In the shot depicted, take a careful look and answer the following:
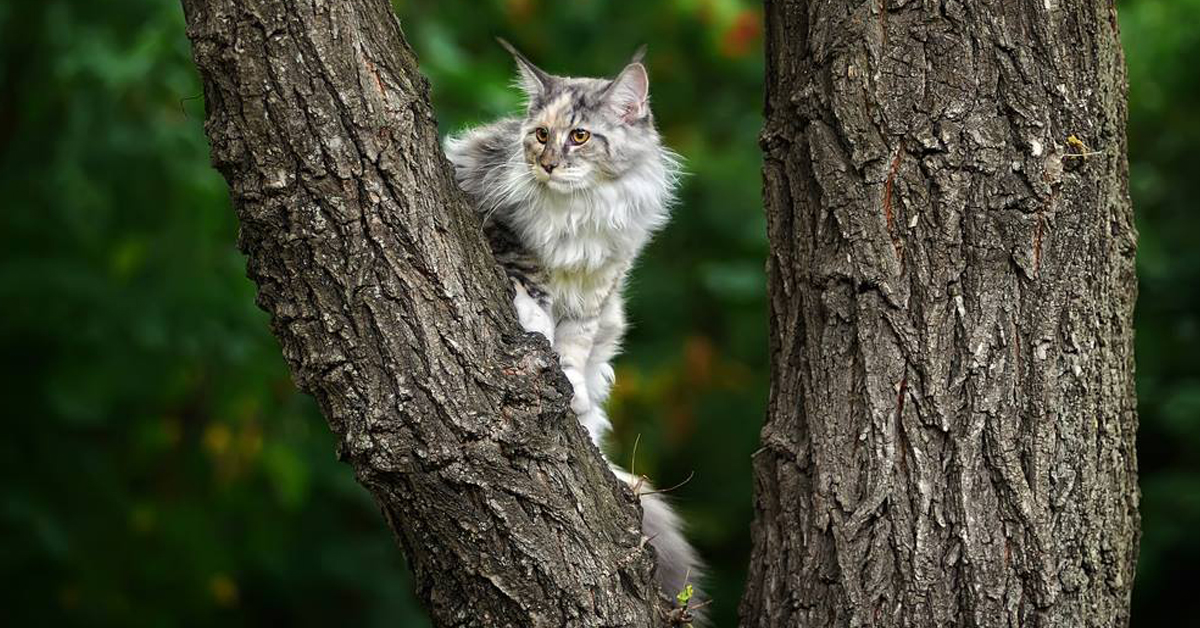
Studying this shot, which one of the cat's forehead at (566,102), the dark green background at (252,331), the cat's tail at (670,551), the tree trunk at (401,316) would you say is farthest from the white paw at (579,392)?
the dark green background at (252,331)

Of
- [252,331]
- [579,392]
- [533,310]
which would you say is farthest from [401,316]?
[252,331]

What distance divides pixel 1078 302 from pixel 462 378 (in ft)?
4.27

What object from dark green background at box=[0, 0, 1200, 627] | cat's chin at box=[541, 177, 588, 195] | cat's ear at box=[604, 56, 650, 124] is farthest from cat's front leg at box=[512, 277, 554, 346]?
dark green background at box=[0, 0, 1200, 627]

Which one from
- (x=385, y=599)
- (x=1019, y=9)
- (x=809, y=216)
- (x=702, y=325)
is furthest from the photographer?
(x=702, y=325)

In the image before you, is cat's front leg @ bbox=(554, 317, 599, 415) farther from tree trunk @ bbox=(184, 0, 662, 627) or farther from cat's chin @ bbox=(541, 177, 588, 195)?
tree trunk @ bbox=(184, 0, 662, 627)

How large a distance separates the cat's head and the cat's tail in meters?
0.93

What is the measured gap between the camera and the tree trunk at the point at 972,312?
2.68 metres

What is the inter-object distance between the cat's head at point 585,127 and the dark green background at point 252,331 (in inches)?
39.4

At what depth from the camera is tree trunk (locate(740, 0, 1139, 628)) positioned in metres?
2.68

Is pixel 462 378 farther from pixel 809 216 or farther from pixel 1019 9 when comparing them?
pixel 1019 9

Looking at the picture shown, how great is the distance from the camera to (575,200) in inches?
151

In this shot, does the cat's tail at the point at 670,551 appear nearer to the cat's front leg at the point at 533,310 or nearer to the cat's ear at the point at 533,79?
the cat's front leg at the point at 533,310

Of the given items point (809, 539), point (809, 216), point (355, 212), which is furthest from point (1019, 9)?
point (355, 212)

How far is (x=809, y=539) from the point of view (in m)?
2.83
